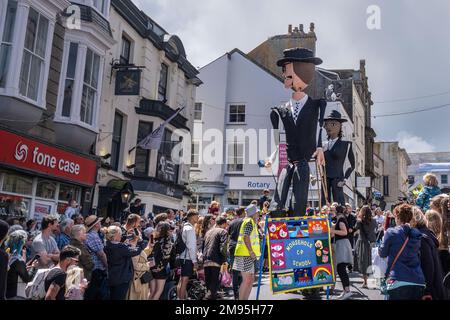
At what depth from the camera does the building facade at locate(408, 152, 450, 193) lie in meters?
66.1

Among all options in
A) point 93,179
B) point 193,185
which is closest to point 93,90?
point 93,179

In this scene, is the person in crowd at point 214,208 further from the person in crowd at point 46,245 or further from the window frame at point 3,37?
the window frame at point 3,37

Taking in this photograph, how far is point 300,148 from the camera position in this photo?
6773mm

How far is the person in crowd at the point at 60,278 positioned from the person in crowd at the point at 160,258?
2.39 m

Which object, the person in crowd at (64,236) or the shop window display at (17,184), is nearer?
the person in crowd at (64,236)

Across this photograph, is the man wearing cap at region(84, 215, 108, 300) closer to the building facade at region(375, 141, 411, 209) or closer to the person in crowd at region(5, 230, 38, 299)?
the person in crowd at region(5, 230, 38, 299)

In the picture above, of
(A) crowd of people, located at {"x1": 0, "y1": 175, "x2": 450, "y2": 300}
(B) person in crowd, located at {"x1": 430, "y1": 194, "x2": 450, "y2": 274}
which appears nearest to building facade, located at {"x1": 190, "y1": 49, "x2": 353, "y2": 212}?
(A) crowd of people, located at {"x1": 0, "y1": 175, "x2": 450, "y2": 300}

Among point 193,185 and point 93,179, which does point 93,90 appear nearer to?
point 93,179

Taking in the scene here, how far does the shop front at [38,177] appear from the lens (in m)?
10.7

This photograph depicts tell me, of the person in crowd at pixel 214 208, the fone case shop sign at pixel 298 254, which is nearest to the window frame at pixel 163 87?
the person in crowd at pixel 214 208

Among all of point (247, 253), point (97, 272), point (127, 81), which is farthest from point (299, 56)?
point (127, 81)

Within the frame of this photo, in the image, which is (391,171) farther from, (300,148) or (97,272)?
(97,272)

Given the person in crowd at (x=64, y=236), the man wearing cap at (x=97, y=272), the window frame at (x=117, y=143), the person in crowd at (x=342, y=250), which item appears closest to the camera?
the man wearing cap at (x=97, y=272)

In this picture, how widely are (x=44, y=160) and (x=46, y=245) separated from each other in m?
5.57
